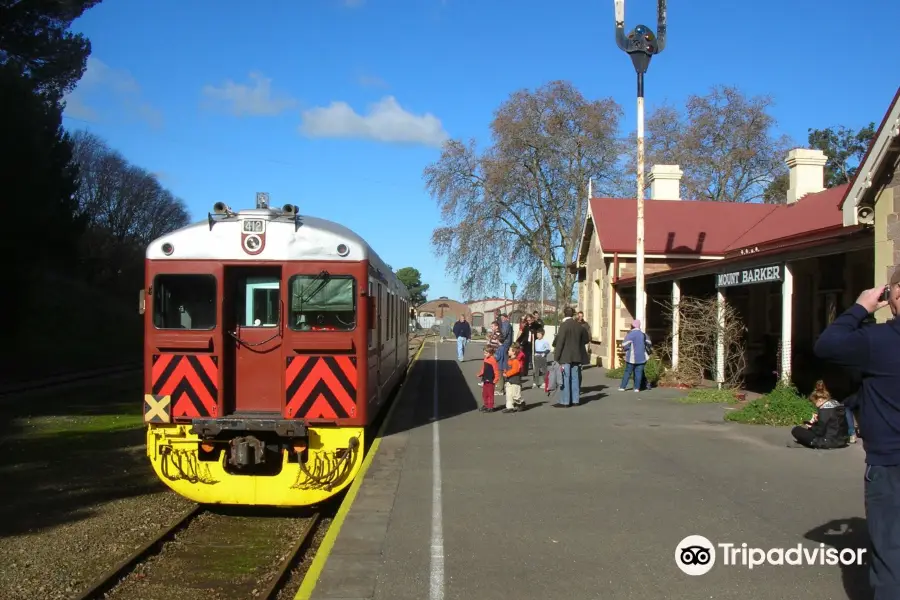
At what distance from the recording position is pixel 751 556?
554 cm

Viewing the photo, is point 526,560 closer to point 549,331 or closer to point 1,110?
point 1,110

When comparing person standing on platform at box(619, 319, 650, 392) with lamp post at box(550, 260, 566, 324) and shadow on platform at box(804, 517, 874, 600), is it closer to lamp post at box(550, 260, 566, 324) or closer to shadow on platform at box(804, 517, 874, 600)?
shadow on platform at box(804, 517, 874, 600)

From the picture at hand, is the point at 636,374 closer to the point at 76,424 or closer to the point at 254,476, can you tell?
the point at 254,476

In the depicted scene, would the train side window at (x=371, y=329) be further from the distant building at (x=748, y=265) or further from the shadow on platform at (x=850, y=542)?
the distant building at (x=748, y=265)

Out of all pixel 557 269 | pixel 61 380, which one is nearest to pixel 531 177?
pixel 557 269

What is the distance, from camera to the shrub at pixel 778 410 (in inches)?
444

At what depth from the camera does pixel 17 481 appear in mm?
9000

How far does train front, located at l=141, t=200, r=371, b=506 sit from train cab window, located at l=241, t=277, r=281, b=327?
0.12 meters

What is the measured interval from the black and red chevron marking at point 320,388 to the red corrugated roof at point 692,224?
1552cm

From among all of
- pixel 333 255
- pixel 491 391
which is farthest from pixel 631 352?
pixel 333 255

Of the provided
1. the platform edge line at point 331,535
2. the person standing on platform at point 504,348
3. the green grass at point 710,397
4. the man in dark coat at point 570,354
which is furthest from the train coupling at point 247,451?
the green grass at point 710,397

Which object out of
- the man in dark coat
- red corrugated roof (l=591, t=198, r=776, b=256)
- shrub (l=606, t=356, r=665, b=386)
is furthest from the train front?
red corrugated roof (l=591, t=198, r=776, b=256)

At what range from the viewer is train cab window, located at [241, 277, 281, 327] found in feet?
26.5

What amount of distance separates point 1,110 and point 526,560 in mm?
25493
